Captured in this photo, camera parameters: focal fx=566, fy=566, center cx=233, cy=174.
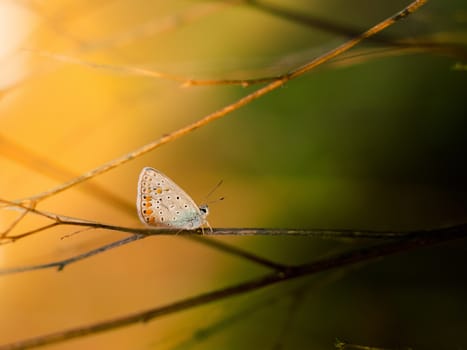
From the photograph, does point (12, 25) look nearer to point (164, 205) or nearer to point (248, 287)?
point (164, 205)

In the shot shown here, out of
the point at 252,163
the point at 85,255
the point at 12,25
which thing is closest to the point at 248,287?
the point at 85,255

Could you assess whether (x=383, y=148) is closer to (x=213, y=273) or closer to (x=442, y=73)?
(x=442, y=73)

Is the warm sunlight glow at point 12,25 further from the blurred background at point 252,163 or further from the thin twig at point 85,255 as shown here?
the thin twig at point 85,255

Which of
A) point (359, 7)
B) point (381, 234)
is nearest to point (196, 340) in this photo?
Answer: point (381, 234)

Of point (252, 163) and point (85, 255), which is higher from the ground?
point (252, 163)

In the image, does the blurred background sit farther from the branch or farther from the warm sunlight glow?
the branch

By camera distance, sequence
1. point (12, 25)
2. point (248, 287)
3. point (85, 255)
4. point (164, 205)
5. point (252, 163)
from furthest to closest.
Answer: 1. point (252, 163)
2. point (12, 25)
3. point (164, 205)
4. point (248, 287)
5. point (85, 255)

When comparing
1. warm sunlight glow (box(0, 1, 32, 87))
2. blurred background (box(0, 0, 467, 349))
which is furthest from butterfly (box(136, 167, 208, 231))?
warm sunlight glow (box(0, 1, 32, 87))
